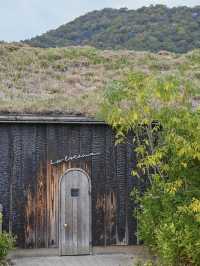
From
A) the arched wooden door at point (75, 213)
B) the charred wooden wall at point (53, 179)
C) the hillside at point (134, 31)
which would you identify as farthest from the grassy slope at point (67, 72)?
the hillside at point (134, 31)

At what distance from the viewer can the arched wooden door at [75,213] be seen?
12.1 meters

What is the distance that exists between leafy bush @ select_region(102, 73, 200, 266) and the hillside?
A: 77.7 ft

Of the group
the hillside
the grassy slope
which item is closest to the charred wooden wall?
the grassy slope

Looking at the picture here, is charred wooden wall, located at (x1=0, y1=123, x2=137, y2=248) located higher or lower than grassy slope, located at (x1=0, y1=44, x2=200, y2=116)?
lower

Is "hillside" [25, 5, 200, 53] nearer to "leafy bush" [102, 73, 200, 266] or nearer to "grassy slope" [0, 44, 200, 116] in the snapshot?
"grassy slope" [0, 44, 200, 116]

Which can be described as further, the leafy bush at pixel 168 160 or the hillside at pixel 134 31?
the hillside at pixel 134 31

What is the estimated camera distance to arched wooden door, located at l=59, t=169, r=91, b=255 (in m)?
12.1

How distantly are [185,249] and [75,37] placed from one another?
119 ft

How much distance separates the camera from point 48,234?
12.1 m

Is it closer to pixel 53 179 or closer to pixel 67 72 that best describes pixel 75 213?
pixel 53 179

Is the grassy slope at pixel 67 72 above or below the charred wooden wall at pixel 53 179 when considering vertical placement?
above

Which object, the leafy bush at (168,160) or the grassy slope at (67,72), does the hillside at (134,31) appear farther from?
the leafy bush at (168,160)

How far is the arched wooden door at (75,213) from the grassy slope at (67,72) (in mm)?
1604

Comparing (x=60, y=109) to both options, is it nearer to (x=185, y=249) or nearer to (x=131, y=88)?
(x=131, y=88)
